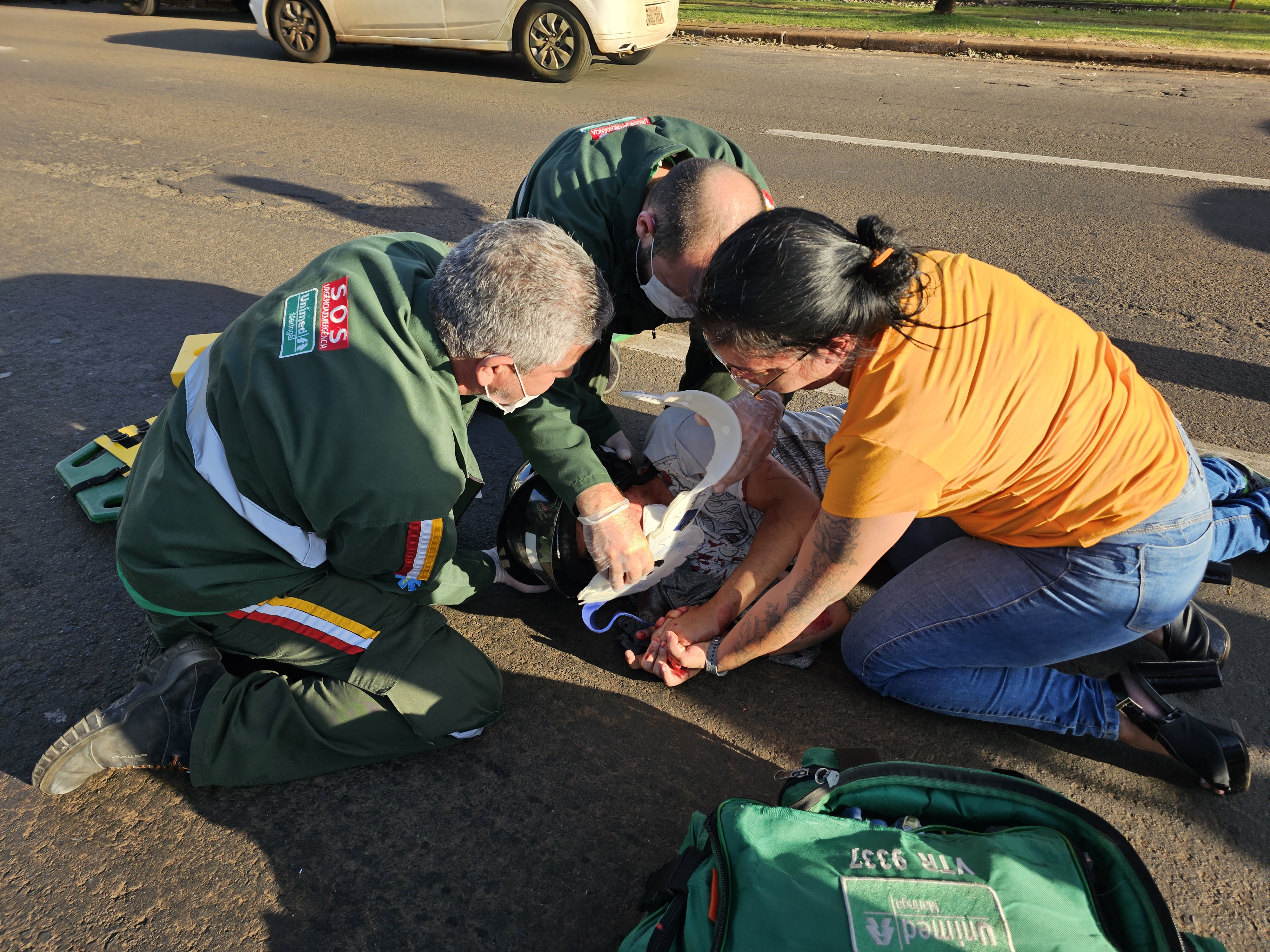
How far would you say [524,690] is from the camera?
7.80 feet

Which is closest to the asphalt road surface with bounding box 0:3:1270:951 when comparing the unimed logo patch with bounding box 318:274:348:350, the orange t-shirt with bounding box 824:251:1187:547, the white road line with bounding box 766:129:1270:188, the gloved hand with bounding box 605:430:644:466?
the white road line with bounding box 766:129:1270:188

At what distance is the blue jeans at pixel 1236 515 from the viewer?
258 centimetres

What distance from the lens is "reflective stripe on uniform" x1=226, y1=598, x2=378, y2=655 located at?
2094 millimetres

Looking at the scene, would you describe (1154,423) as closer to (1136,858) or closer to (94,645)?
(1136,858)

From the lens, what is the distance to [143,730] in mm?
2012

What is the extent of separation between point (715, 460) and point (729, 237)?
0.83m

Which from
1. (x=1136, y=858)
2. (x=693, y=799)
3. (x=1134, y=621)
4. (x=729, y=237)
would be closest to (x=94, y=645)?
(x=693, y=799)

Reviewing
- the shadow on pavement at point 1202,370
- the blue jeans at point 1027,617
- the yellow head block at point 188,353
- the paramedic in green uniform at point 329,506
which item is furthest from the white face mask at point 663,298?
the shadow on pavement at point 1202,370

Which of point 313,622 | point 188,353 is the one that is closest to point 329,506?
point 313,622

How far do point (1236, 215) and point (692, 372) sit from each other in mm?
4361

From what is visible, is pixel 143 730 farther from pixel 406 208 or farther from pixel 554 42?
pixel 554 42

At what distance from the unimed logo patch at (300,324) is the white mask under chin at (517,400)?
0.43 metres

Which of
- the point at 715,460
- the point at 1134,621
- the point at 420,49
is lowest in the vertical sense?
the point at 1134,621

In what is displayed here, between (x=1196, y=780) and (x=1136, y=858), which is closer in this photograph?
(x=1136, y=858)
